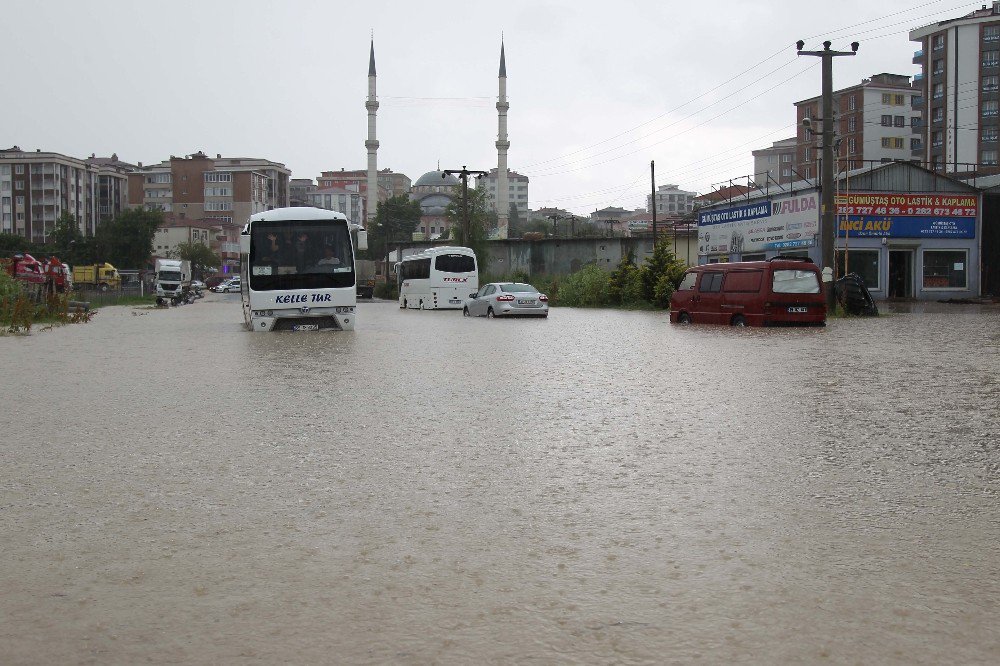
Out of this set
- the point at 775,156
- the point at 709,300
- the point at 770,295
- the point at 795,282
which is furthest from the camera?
the point at 775,156

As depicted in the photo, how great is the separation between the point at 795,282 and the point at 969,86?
7478 cm

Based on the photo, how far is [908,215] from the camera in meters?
47.1

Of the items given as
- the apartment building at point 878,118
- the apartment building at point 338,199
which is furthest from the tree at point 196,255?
the apartment building at point 878,118

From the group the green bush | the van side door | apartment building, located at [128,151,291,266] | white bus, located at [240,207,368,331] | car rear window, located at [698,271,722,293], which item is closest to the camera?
white bus, located at [240,207,368,331]

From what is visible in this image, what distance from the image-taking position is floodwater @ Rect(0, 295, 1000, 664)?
4.07 m

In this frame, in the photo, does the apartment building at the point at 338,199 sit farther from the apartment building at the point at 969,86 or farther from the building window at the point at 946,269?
the building window at the point at 946,269

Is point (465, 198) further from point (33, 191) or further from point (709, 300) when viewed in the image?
point (33, 191)

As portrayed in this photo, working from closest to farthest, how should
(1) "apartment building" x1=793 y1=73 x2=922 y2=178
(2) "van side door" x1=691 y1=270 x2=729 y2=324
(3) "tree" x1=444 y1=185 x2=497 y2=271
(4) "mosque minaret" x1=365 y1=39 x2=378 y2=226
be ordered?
(2) "van side door" x1=691 y1=270 x2=729 y2=324, (3) "tree" x1=444 y1=185 x2=497 y2=271, (1) "apartment building" x1=793 y1=73 x2=922 y2=178, (4) "mosque minaret" x1=365 y1=39 x2=378 y2=226

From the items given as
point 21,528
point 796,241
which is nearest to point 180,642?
point 21,528

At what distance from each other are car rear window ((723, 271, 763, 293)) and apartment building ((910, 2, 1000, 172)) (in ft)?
227

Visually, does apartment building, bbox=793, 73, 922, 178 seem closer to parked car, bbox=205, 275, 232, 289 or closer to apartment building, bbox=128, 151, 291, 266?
parked car, bbox=205, 275, 232, 289

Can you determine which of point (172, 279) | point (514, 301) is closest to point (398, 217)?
point (172, 279)

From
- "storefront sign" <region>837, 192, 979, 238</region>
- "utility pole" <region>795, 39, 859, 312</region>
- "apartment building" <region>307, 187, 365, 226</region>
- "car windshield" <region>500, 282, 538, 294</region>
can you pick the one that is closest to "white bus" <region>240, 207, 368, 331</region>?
"car windshield" <region>500, 282, 538, 294</region>

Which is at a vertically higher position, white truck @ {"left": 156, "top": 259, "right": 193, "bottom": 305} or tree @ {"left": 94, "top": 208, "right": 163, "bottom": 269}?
tree @ {"left": 94, "top": 208, "right": 163, "bottom": 269}
